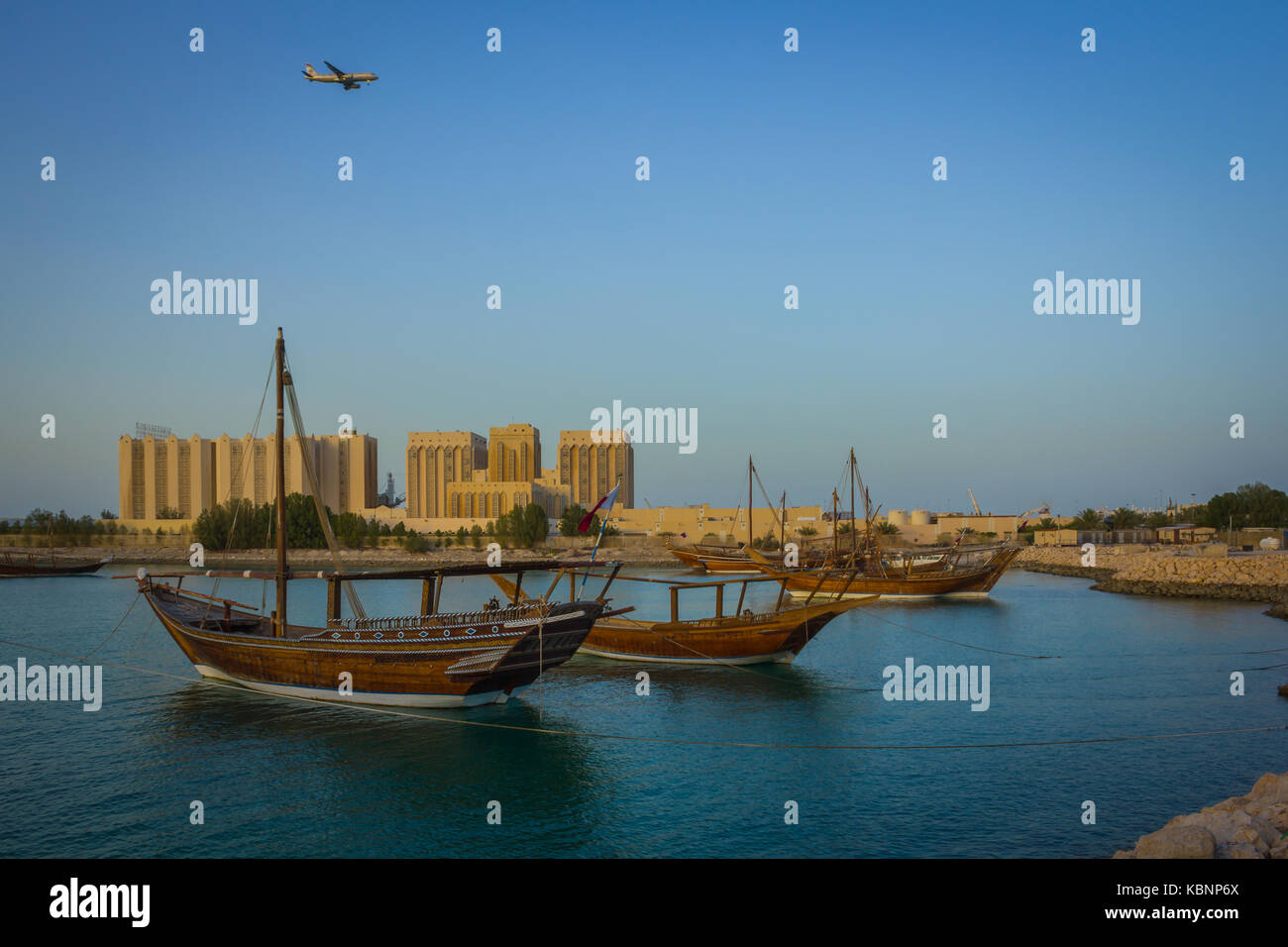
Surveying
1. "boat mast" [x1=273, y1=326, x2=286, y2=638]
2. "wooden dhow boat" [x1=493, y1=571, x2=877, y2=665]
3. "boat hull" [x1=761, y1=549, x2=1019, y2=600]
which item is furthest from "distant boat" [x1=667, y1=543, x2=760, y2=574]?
"boat mast" [x1=273, y1=326, x2=286, y2=638]

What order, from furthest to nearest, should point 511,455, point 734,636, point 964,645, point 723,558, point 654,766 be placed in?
point 511,455
point 723,558
point 964,645
point 734,636
point 654,766

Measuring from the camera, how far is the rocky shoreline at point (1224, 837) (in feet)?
26.3

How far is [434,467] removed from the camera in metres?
118

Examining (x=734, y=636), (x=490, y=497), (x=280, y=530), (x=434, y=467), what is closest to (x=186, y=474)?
(x=434, y=467)

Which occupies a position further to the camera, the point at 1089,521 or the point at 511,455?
the point at 511,455

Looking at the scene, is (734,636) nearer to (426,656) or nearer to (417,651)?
(426,656)

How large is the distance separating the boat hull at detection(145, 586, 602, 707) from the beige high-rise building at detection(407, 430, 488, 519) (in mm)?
100817

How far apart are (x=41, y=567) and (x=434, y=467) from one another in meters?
59.3

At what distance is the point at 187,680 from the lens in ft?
67.5

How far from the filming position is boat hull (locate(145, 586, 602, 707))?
1622 cm

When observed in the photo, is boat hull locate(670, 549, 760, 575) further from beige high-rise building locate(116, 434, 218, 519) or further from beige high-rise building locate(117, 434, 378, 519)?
beige high-rise building locate(116, 434, 218, 519)

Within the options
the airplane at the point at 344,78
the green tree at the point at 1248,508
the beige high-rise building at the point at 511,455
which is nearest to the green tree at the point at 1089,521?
the green tree at the point at 1248,508
